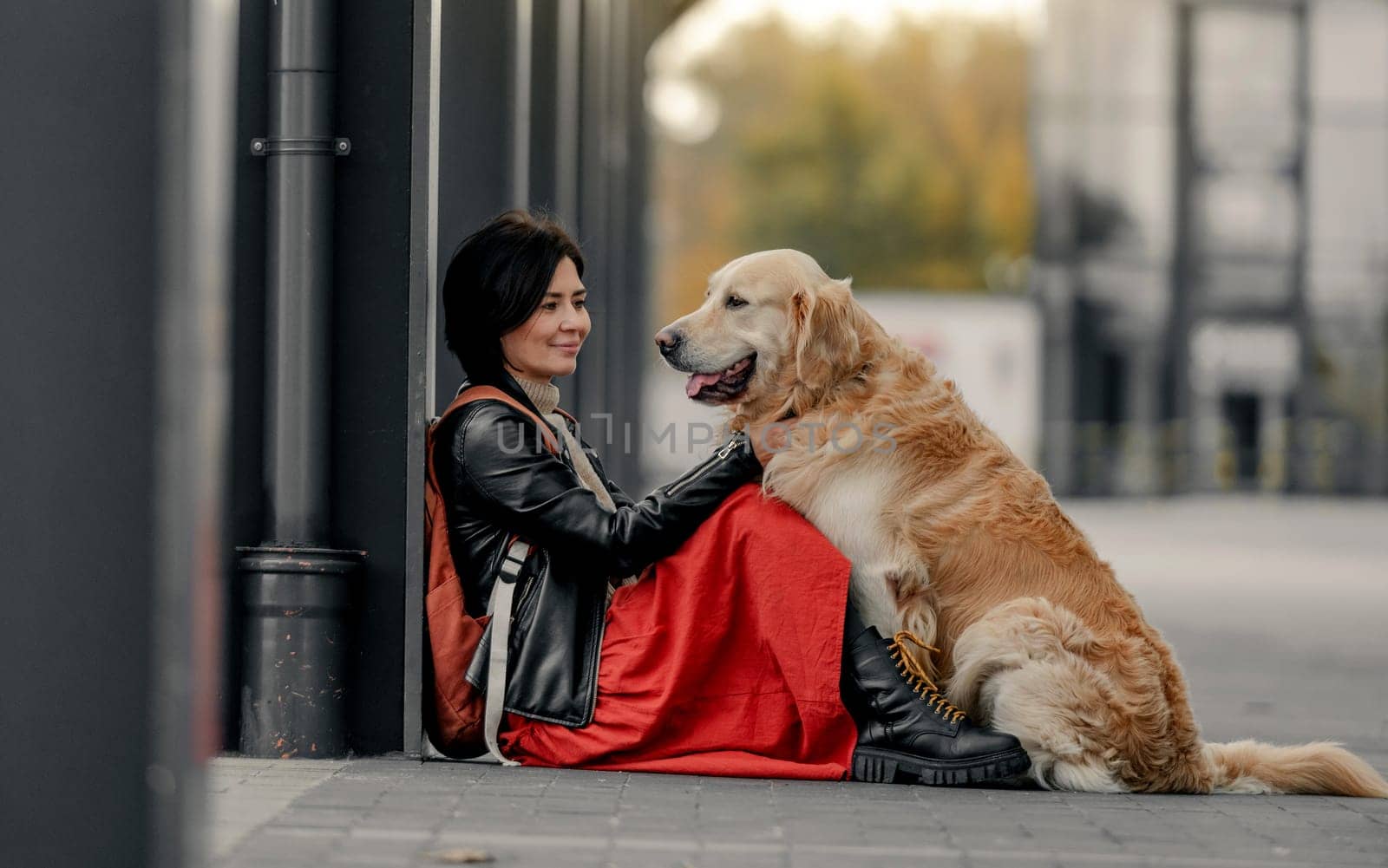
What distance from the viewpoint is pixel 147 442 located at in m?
2.80

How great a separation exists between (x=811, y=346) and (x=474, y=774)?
1.49m

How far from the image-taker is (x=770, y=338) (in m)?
4.59

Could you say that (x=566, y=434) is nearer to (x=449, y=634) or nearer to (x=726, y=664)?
(x=449, y=634)

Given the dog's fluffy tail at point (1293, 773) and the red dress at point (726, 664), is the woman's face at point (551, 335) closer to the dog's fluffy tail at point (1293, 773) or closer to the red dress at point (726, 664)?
the red dress at point (726, 664)

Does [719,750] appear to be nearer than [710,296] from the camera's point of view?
Yes

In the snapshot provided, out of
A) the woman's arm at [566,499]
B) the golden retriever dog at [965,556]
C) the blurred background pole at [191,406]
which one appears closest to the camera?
the blurred background pole at [191,406]

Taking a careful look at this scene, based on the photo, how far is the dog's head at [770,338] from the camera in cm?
451

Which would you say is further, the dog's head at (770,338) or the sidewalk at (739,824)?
the dog's head at (770,338)

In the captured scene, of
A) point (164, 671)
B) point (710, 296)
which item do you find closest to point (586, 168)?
point (710, 296)

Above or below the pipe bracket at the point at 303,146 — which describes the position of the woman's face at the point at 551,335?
below

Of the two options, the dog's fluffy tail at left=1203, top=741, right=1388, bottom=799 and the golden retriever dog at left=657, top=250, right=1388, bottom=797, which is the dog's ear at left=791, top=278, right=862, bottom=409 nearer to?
the golden retriever dog at left=657, top=250, right=1388, bottom=797

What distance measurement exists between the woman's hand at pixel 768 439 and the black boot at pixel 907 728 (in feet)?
1.61

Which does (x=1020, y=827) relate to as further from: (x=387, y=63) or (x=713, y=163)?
(x=713, y=163)

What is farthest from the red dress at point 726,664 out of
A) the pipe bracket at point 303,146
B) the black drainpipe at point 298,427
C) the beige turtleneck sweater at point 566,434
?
the pipe bracket at point 303,146
